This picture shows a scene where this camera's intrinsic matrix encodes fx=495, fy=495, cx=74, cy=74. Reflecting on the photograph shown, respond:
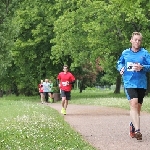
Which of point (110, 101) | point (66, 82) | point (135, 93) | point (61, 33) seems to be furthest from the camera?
point (61, 33)

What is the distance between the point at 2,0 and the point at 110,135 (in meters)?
21.9

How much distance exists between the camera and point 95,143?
9.41 metres

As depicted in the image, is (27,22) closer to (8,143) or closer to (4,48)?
(4,48)

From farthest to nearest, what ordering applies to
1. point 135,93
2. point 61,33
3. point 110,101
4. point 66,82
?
point 61,33, point 110,101, point 66,82, point 135,93

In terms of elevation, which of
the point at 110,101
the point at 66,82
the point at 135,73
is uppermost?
the point at 135,73

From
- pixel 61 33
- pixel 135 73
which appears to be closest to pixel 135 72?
pixel 135 73

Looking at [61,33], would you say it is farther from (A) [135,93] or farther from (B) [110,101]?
(A) [135,93]

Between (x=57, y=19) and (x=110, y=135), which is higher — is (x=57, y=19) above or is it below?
above

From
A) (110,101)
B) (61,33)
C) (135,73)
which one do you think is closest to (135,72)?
(135,73)

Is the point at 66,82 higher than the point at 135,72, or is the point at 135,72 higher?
the point at 135,72

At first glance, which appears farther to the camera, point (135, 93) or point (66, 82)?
point (66, 82)

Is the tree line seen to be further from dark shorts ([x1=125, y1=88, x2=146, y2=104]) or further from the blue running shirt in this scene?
dark shorts ([x1=125, y1=88, x2=146, y2=104])

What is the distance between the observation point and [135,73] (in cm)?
1009

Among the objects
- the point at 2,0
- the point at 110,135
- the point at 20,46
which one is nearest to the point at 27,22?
the point at 20,46
